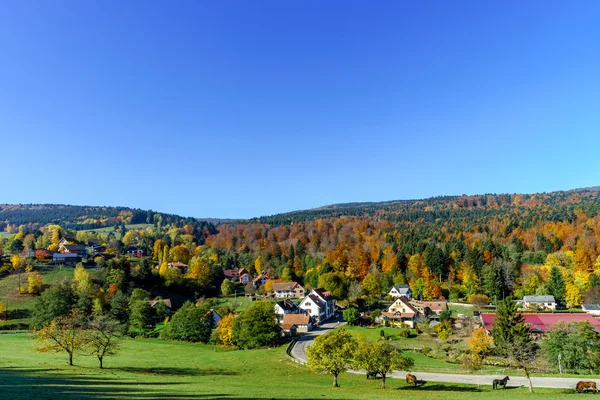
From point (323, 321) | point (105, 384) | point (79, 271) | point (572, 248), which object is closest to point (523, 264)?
point (572, 248)

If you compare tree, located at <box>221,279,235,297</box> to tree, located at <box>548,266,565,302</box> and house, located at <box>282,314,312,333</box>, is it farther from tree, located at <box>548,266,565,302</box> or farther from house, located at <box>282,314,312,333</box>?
tree, located at <box>548,266,565,302</box>

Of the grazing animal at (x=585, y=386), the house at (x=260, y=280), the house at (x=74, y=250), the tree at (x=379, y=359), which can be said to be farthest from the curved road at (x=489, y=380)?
the house at (x=74, y=250)

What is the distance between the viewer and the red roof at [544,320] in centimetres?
6381

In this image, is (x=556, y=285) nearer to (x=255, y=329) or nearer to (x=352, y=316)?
(x=352, y=316)


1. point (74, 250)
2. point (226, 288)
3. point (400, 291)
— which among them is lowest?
point (226, 288)

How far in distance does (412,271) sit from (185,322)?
67962 millimetres

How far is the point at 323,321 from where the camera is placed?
84812 millimetres

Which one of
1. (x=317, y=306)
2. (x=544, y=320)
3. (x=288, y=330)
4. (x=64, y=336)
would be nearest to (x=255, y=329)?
→ (x=288, y=330)

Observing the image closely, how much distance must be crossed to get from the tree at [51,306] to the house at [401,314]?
6262 centimetres

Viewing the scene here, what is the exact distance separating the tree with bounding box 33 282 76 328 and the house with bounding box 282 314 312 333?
41706 mm

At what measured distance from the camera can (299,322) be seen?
74.2 metres

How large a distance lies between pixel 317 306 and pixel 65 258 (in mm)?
82421

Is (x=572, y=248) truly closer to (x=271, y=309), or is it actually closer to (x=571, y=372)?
(x=571, y=372)

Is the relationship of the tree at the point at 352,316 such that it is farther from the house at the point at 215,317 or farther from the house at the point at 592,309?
the house at the point at 592,309
